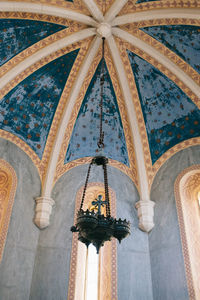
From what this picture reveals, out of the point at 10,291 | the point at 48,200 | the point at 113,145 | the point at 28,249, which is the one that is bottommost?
the point at 10,291

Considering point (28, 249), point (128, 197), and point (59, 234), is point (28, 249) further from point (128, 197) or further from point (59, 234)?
point (128, 197)

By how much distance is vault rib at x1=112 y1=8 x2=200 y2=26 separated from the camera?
344 inches

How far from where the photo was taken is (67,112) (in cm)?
1066

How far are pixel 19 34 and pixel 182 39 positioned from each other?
4.76m

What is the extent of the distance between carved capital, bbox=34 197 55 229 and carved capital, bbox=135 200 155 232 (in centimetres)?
269

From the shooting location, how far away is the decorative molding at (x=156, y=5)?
28.7 ft

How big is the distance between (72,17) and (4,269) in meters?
7.16

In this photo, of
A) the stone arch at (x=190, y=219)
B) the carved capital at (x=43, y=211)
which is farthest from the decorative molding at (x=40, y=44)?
the stone arch at (x=190, y=219)

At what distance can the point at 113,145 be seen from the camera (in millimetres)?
11156

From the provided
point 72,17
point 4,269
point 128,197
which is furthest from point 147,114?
point 4,269

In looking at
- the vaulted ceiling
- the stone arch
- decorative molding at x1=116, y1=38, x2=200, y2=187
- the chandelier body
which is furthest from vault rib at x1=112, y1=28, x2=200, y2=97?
the chandelier body

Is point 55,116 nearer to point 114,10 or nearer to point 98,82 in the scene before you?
point 98,82

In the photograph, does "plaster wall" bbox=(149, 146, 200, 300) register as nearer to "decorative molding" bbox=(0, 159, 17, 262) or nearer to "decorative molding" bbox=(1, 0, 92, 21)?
"decorative molding" bbox=(0, 159, 17, 262)

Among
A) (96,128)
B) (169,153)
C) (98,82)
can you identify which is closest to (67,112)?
(96,128)
